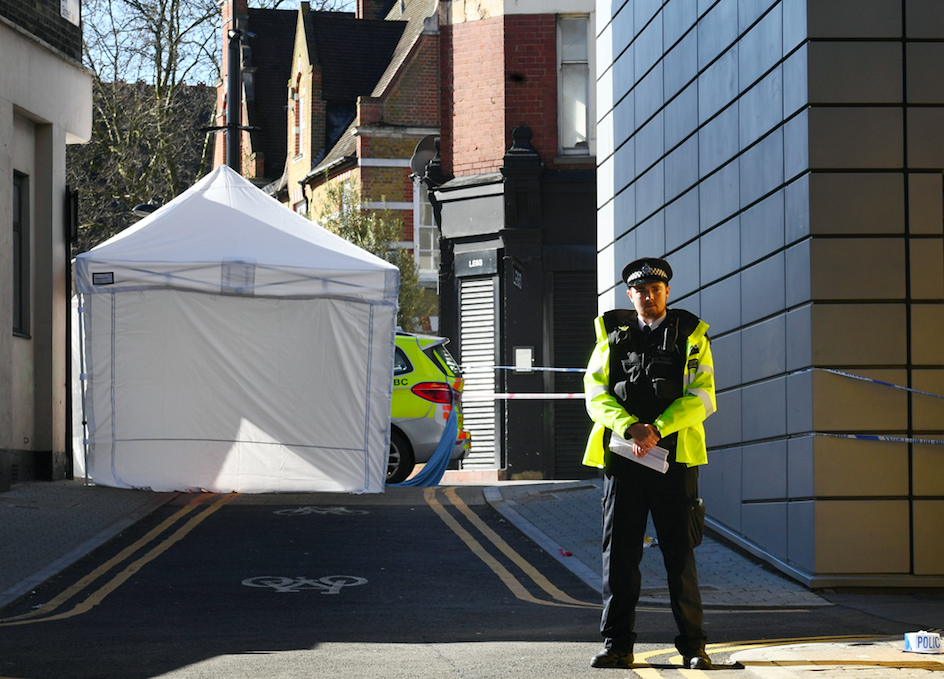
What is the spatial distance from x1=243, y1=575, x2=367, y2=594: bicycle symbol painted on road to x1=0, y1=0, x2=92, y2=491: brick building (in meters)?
6.51

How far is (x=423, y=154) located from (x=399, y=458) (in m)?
12.8

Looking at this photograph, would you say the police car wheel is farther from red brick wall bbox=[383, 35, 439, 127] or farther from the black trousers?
red brick wall bbox=[383, 35, 439, 127]

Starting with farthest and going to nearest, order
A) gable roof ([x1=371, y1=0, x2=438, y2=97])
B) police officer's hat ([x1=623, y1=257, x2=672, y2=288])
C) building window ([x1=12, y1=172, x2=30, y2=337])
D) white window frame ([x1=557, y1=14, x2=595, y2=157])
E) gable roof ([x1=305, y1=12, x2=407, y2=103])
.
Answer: gable roof ([x1=305, y1=12, x2=407, y2=103])
gable roof ([x1=371, y1=0, x2=438, y2=97])
white window frame ([x1=557, y1=14, x2=595, y2=157])
building window ([x1=12, y1=172, x2=30, y2=337])
police officer's hat ([x1=623, y1=257, x2=672, y2=288])

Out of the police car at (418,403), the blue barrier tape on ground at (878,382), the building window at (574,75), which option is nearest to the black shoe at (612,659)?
the blue barrier tape on ground at (878,382)

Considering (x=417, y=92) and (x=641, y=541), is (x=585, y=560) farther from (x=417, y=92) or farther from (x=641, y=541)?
(x=417, y=92)

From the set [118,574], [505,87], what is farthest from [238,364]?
[505,87]

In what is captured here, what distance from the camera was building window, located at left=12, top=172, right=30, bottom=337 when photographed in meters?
16.9

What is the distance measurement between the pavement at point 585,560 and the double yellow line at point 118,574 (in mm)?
297

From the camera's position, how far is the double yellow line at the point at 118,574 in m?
8.74

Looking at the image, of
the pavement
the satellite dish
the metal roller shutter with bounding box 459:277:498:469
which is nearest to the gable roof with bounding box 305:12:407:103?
the satellite dish

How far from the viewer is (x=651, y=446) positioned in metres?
6.62

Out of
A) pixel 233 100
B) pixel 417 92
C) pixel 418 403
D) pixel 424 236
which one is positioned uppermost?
pixel 417 92

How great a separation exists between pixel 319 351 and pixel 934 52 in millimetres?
7703

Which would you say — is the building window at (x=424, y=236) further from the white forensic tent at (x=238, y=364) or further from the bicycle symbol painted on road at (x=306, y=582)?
the bicycle symbol painted on road at (x=306, y=582)
